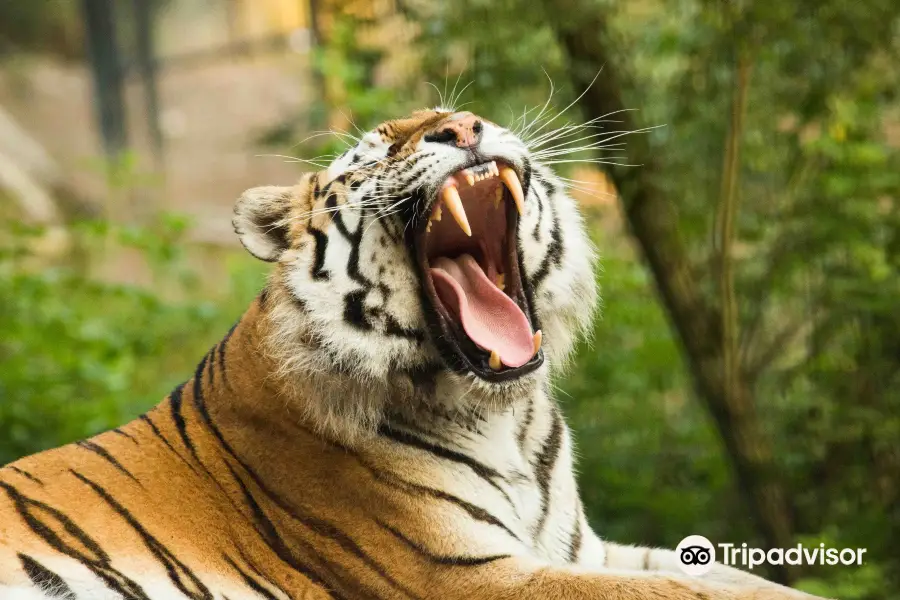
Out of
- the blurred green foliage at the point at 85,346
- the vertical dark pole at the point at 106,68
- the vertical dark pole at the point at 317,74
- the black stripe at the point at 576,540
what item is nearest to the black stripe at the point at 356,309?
the black stripe at the point at 576,540

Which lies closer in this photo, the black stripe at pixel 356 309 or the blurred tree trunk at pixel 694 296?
the black stripe at pixel 356 309

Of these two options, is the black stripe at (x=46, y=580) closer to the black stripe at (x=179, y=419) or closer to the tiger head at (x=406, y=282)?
the black stripe at (x=179, y=419)

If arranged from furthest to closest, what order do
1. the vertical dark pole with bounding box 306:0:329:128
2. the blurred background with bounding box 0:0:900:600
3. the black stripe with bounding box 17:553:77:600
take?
the vertical dark pole with bounding box 306:0:329:128, the blurred background with bounding box 0:0:900:600, the black stripe with bounding box 17:553:77:600

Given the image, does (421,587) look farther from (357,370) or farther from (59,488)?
(59,488)

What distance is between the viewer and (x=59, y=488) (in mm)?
2568

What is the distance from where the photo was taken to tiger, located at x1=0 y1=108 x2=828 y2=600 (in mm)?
2441

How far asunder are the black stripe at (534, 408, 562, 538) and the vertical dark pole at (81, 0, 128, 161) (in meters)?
7.54

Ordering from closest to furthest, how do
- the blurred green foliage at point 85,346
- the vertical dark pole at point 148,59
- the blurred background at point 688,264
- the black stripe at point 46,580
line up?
the black stripe at point 46,580, the blurred background at point 688,264, the blurred green foliage at point 85,346, the vertical dark pole at point 148,59

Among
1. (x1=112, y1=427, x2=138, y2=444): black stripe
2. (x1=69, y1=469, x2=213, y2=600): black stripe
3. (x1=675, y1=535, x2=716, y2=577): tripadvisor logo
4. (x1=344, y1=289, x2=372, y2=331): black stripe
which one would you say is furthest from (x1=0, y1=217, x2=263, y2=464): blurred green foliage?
(x1=675, y1=535, x2=716, y2=577): tripadvisor logo

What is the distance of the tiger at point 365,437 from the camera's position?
8.01ft

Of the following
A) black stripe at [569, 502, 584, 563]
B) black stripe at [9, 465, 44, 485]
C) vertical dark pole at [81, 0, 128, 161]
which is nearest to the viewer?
black stripe at [9, 465, 44, 485]

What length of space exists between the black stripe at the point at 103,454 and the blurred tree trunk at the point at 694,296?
2.45m

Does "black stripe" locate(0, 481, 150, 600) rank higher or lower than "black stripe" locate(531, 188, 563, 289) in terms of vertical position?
lower

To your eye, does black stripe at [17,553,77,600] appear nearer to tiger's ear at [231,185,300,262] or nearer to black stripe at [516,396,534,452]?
tiger's ear at [231,185,300,262]
